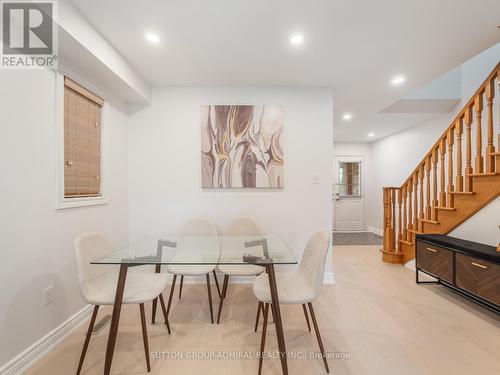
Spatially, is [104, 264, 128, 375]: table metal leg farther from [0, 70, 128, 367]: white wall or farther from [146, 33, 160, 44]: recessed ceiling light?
[146, 33, 160, 44]: recessed ceiling light

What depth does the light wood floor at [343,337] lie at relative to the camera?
59.3 inches

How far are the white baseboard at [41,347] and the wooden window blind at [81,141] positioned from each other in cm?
107

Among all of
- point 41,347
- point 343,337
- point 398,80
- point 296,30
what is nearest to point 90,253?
point 41,347

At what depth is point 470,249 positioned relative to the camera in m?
2.14

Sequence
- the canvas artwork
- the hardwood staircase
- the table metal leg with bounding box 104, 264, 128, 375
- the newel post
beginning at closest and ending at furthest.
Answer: the table metal leg with bounding box 104, 264, 128, 375 → the hardwood staircase → the canvas artwork → the newel post

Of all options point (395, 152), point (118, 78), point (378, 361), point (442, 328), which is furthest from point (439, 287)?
point (118, 78)

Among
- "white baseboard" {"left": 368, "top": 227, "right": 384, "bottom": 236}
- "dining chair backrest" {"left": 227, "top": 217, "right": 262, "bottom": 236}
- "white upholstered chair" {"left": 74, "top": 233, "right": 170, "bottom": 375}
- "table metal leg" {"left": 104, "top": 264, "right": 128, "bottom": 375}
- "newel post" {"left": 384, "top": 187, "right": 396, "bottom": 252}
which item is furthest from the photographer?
"white baseboard" {"left": 368, "top": 227, "right": 384, "bottom": 236}

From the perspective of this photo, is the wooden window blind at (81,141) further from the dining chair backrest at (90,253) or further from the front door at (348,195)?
the front door at (348,195)

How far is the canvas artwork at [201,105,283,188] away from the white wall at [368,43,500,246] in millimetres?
2264

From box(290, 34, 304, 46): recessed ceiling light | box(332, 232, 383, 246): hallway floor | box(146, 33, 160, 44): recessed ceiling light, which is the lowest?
box(332, 232, 383, 246): hallway floor

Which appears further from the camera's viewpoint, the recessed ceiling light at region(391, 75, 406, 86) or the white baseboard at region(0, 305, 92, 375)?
the recessed ceiling light at region(391, 75, 406, 86)

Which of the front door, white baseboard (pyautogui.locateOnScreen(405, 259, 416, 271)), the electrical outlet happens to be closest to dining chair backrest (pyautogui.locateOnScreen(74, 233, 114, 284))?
the electrical outlet

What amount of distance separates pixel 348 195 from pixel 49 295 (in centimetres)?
620

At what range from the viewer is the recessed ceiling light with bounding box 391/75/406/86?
2.59 m
